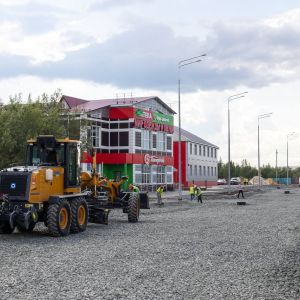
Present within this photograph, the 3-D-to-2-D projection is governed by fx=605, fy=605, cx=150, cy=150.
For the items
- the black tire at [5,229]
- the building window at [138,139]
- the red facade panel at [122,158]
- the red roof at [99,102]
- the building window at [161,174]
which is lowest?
the black tire at [5,229]

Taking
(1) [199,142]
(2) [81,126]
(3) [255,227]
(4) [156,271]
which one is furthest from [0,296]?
(1) [199,142]

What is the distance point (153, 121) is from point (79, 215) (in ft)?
159

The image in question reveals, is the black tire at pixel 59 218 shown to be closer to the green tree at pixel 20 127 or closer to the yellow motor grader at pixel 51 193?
the yellow motor grader at pixel 51 193

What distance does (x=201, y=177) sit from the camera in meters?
97.6

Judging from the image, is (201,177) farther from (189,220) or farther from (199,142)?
(189,220)

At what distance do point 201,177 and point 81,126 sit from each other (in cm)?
5375

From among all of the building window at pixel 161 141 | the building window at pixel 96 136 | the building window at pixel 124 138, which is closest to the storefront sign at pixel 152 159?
the building window at pixel 161 141

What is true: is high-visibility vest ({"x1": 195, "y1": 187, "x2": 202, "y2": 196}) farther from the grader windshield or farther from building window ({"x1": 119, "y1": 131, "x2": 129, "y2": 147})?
the grader windshield

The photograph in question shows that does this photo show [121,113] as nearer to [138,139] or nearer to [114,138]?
[114,138]

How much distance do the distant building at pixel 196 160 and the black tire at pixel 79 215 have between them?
61.7 meters

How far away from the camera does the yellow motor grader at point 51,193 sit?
18.4m

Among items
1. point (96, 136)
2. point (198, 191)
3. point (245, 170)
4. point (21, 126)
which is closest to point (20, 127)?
point (21, 126)

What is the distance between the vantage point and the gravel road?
1020 centimetres

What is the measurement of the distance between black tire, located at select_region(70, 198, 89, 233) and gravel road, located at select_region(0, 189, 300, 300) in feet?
1.41
